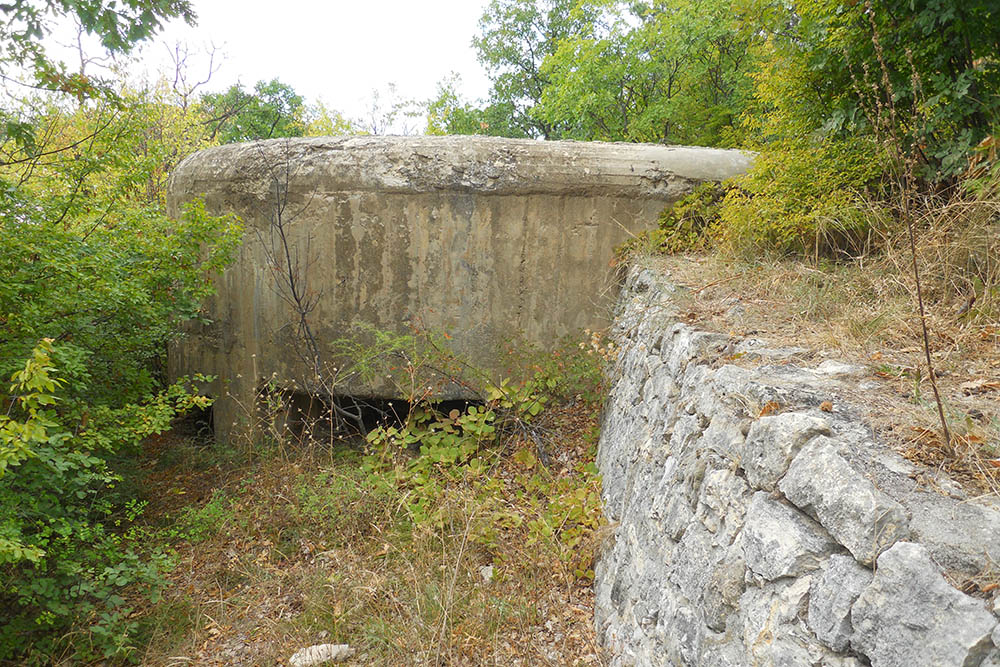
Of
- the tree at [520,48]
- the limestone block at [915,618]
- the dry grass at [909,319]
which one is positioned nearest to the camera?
the limestone block at [915,618]

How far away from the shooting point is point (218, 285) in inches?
214

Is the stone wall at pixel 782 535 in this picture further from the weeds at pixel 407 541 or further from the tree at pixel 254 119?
the tree at pixel 254 119

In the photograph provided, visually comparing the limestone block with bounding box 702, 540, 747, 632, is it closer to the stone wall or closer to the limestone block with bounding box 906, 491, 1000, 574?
the stone wall

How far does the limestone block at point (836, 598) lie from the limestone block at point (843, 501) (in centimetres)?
3

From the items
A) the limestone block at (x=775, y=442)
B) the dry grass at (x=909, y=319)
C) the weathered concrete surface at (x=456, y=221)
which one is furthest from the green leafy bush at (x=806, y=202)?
the limestone block at (x=775, y=442)

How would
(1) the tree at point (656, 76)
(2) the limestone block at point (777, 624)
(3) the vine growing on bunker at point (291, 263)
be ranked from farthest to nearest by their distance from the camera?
(1) the tree at point (656, 76), (3) the vine growing on bunker at point (291, 263), (2) the limestone block at point (777, 624)

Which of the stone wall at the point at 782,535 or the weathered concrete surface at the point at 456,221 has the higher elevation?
the weathered concrete surface at the point at 456,221

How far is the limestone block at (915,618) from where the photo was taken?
1.01 metres

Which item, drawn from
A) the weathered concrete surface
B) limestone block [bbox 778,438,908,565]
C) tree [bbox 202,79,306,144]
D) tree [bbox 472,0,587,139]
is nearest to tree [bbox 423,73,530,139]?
tree [bbox 472,0,587,139]

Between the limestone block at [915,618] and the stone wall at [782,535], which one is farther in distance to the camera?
the stone wall at [782,535]

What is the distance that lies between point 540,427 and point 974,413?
327 cm

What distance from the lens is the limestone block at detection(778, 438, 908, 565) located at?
1235 mm

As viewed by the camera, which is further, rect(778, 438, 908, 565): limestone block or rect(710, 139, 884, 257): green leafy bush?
rect(710, 139, 884, 257): green leafy bush

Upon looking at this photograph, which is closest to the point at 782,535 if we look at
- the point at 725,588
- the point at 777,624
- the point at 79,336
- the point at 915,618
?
the point at 777,624
